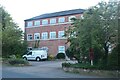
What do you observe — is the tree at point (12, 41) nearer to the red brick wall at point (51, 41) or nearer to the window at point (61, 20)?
the window at point (61, 20)

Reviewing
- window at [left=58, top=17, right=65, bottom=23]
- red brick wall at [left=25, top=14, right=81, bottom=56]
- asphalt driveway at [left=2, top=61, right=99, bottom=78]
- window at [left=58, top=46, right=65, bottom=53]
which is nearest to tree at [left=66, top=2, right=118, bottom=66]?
asphalt driveway at [left=2, top=61, right=99, bottom=78]

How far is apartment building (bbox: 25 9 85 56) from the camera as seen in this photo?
58.4m

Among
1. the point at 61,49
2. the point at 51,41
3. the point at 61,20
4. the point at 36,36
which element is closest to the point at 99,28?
the point at 61,49

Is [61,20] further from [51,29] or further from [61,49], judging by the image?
[61,49]

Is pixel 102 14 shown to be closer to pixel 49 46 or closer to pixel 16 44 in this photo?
pixel 16 44

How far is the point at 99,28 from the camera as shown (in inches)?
896

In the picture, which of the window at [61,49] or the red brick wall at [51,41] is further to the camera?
the red brick wall at [51,41]

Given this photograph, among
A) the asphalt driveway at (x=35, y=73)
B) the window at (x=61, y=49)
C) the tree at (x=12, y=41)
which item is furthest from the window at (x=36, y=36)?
the asphalt driveway at (x=35, y=73)

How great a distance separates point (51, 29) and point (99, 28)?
38.7m

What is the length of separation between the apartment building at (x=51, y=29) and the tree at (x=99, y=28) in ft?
107

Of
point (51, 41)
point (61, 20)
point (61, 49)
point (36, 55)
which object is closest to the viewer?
point (36, 55)

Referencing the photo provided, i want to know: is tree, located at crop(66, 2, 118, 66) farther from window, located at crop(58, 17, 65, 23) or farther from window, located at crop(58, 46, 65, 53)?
window, located at crop(58, 17, 65, 23)

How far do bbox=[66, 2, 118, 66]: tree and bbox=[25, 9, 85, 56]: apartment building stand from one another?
3252 cm

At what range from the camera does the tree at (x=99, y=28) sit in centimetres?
2266
